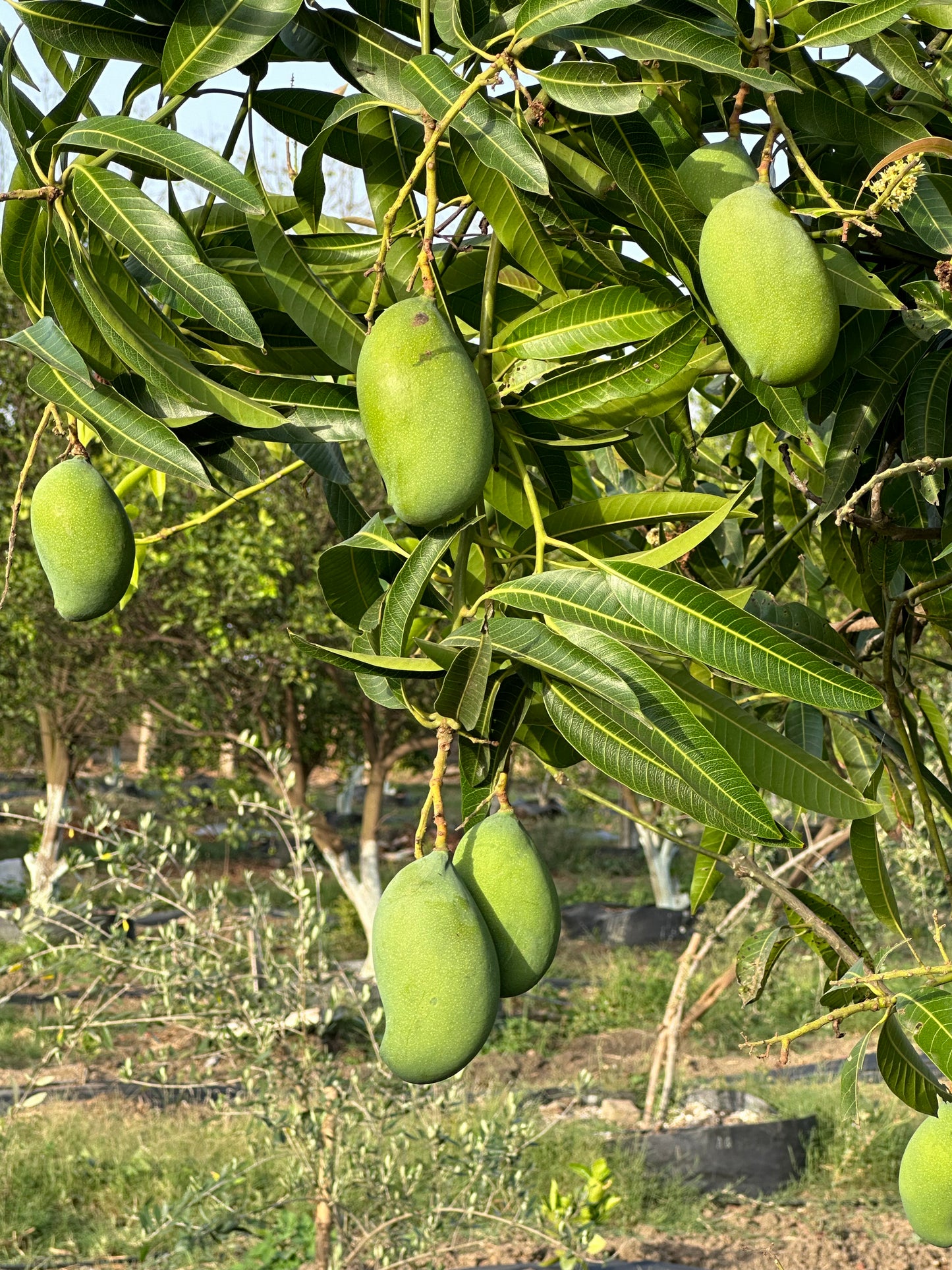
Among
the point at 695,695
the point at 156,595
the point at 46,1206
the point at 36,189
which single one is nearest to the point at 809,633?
the point at 695,695

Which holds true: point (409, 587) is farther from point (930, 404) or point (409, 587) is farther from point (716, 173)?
point (930, 404)

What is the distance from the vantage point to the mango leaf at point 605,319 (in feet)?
2.32

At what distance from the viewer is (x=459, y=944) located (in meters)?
0.62

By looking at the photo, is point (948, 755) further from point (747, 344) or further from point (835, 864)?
point (835, 864)

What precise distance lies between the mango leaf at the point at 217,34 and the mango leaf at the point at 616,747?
1.27ft

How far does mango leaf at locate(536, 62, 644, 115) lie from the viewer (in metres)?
0.65

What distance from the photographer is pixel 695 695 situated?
2.33 ft

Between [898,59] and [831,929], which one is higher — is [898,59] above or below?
above

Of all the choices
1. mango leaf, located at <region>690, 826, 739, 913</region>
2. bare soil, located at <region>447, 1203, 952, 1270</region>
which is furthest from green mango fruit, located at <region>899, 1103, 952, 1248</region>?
bare soil, located at <region>447, 1203, 952, 1270</region>

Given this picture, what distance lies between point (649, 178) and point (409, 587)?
0.27 m

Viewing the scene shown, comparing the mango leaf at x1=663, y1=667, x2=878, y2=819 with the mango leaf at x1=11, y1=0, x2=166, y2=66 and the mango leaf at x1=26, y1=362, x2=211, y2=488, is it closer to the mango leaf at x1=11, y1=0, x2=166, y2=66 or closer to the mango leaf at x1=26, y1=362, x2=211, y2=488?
the mango leaf at x1=26, y1=362, x2=211, y2=488

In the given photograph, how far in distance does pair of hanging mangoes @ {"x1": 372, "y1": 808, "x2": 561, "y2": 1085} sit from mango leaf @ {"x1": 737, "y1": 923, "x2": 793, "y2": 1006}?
30 cm

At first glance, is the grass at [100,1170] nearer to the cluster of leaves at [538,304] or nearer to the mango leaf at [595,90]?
the cluster of leaves at [538,304]

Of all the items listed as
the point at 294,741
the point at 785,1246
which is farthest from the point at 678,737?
the point at 294,741
